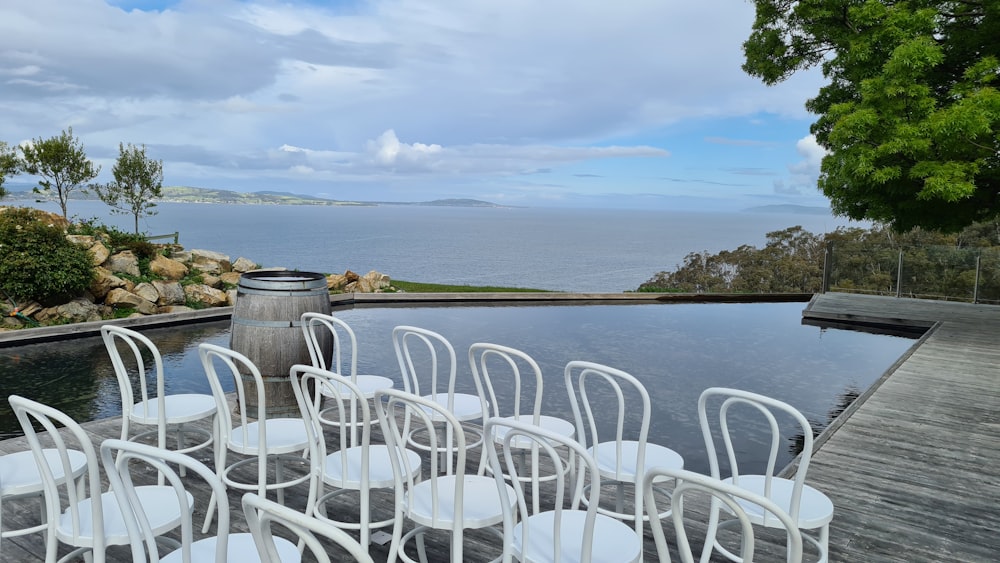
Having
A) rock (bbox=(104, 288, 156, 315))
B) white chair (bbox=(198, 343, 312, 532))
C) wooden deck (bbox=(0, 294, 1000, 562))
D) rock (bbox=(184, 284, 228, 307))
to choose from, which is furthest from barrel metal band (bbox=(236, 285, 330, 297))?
rock (bbox=(184, 284, 228, 307))

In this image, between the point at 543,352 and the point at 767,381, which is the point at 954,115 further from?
the point at 543,352

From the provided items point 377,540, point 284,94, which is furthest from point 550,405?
point 284,94

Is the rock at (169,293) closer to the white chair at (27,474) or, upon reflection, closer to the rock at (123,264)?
the rock at (123,264)

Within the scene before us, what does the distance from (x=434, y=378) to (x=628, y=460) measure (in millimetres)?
1196

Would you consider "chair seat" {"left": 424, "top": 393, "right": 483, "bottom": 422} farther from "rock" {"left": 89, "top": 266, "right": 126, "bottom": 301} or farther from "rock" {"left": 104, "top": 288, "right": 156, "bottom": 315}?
"rock" {"left": 89, "top": 266, "right": 126, "bottom": 301}

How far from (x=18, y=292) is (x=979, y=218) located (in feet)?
48.2

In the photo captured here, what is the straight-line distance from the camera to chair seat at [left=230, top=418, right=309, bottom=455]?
297 centimetres

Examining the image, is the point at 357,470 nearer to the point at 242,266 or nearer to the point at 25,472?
the point at 25,472

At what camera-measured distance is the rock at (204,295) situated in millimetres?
11422

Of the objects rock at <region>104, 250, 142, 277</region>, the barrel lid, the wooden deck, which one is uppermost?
the barrel lid

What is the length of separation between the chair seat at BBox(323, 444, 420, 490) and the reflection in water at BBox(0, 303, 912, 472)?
9.90 ft

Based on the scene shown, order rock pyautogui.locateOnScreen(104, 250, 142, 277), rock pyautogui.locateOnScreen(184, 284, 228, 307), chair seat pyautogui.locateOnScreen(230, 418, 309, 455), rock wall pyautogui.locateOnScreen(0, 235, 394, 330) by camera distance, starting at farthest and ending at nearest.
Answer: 1. rock pyautogui.locateOnScreen(184, 284, 228, 307)
2. rock pyautogui.locateOnScreen(104, 250, 142, 277)
3. rock wall pyautogui.locateOnScreen(0, 235, 394, 330)
4. chair seat pyautogui.locateOnScreen(230, 418, 309, 455)

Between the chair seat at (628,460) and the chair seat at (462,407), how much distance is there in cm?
77

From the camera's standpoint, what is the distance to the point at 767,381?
24.7 feet
